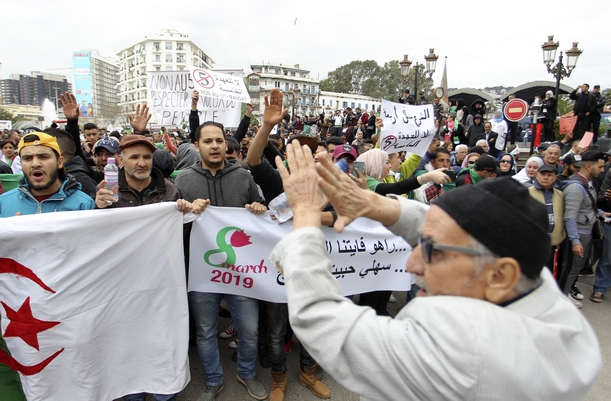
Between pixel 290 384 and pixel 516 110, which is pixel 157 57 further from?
pixel 290 384

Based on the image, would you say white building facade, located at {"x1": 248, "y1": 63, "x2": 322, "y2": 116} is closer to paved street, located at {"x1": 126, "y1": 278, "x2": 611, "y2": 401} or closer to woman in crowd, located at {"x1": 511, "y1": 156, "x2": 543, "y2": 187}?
woman in crowd, located at {"x1": 511, "y1": 156, "x2": 543, "y2": 187}

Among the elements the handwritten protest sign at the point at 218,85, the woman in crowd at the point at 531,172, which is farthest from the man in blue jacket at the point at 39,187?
the woman in crowd at the point at 531,172

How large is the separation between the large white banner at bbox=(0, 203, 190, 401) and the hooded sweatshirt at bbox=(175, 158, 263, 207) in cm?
36

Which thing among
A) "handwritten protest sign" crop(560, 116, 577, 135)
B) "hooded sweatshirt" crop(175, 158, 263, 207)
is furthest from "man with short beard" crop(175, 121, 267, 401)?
"handwritten protest sign" crop(560, 116, 577, 135)

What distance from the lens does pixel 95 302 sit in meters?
2.44

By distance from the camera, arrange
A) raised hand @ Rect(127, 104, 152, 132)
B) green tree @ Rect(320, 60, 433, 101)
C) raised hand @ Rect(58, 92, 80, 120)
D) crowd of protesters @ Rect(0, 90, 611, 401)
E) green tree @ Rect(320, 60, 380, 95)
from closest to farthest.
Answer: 1. crowd of protesters @ Rect(0, 90, 611, 401)
2. raised hand @ Rect(58, 92, 80, 120)
3. raised hand @ Rect(127, 104, 152, 132)
4. green tree @ Rect(320, 60, 433, 101)
5. green tree @ Rect(320, 60, 380, 95)

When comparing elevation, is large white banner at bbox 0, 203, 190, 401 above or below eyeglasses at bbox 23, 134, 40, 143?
below

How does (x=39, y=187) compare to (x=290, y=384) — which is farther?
(x=290, y=384)

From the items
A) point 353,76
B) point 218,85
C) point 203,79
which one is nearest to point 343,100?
point 353,76

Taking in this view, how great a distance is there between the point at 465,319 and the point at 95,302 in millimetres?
2384

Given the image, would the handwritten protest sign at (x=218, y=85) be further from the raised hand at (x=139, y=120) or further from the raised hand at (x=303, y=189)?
the raised hand at (x=303, y=189)

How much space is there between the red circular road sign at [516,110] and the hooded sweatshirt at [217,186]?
1084 cm

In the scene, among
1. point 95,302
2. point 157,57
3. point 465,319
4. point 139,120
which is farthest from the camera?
point 157,57

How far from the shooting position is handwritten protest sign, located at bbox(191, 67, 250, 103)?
21.1 feet
